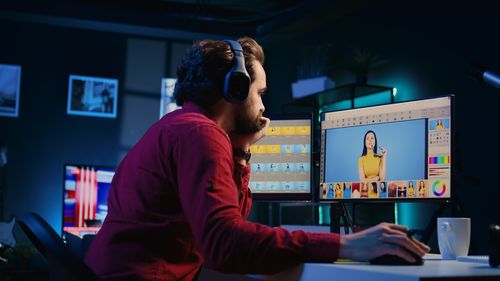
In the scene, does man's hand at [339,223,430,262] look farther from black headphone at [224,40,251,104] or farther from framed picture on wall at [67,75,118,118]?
framed picture on wall at [67,75,118,118]

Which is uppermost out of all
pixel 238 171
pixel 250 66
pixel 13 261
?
pixel 250 66

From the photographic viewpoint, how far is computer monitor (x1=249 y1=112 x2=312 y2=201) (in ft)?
7.70

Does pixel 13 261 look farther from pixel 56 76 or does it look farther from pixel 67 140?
pixel 56 76

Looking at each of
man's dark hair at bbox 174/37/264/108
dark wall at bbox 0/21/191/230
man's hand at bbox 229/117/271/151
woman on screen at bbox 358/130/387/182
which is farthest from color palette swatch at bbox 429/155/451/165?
dark wall at bbox 0/21/191/230

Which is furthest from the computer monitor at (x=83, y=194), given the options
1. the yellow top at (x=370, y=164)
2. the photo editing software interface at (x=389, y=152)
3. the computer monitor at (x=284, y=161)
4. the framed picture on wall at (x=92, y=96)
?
the yellow top at (x=370, y=164)

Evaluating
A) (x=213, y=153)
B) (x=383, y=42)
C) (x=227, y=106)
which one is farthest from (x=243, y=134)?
(x=383, y=42)

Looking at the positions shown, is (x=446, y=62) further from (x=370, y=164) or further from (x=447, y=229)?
(x=447, y=229)

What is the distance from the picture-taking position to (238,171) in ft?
5.47

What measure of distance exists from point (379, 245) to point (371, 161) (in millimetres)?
904

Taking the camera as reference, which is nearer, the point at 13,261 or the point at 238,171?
the point at 238,171

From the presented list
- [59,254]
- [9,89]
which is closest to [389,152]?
[59,254]

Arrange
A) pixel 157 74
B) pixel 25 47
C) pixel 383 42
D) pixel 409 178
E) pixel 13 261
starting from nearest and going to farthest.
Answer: pixel 409 178 → pixel 13 261 → pixel 383 42 → pixel 25 47 → pixel 157 74

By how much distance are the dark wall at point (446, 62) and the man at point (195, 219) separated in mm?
2007

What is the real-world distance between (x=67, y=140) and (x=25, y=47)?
898 millimetres
